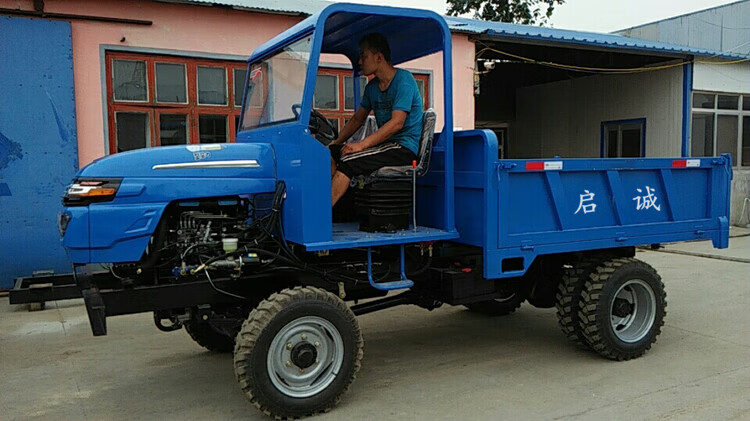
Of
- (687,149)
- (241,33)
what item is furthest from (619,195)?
(687,149)

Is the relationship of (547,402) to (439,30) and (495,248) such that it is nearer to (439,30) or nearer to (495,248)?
(495,248)

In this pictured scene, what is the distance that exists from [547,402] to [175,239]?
2833 millimetres

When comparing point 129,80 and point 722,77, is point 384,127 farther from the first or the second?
point 722,77

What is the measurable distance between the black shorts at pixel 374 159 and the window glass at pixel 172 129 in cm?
476

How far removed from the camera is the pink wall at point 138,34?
26.9 feet

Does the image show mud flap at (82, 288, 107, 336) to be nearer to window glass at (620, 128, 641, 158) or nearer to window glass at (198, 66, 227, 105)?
window glass at (198, 66, 227, 105)

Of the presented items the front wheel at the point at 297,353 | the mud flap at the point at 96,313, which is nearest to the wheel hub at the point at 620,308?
the front wheel at the point at 297,353

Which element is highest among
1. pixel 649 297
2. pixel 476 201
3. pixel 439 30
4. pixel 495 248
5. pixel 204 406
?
pixel 439 30

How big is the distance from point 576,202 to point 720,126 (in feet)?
39.4

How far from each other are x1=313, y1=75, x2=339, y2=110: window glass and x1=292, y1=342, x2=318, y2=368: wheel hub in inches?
220

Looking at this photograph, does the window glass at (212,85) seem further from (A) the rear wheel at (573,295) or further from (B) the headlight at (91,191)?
(A) the rear wheel at (573,295)

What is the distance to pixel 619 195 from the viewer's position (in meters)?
5.35

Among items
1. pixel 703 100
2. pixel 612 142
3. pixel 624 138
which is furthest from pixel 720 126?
pixel 612 142

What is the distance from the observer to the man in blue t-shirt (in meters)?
4.75
